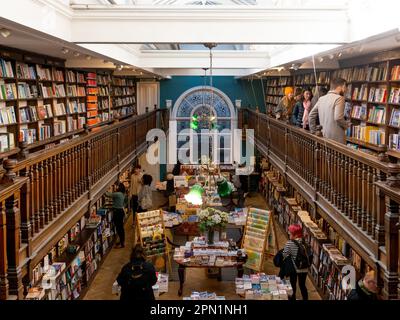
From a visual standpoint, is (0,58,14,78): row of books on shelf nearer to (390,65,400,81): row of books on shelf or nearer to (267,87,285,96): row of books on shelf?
(390,65,400,81): row of books on shelf

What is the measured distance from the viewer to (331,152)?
624 cm

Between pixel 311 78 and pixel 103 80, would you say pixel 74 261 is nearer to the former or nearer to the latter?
pixel 103 80

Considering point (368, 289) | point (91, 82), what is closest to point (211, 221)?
point (368, 289)

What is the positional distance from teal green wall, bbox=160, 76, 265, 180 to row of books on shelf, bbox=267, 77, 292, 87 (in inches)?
54.9

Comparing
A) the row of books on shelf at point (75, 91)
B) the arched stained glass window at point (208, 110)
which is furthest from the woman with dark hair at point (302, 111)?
the arched stained glass window at point (208, 110)

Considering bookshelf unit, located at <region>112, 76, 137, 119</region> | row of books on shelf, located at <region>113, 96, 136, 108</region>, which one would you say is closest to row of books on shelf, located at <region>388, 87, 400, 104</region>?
bookshelf unit, located at <region>112, 76, 137, 119</region>

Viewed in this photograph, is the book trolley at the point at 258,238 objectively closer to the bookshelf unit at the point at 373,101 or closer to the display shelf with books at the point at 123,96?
the bookshelf unit at the point at 373,101

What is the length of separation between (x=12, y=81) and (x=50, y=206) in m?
3.17

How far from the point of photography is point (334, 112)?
20.6ft

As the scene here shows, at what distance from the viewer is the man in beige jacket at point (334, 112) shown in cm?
618

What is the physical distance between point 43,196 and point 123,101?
12005mm

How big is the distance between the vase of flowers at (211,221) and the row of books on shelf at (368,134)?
2.74 meters

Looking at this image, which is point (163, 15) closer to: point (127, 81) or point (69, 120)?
point (69, 120)
